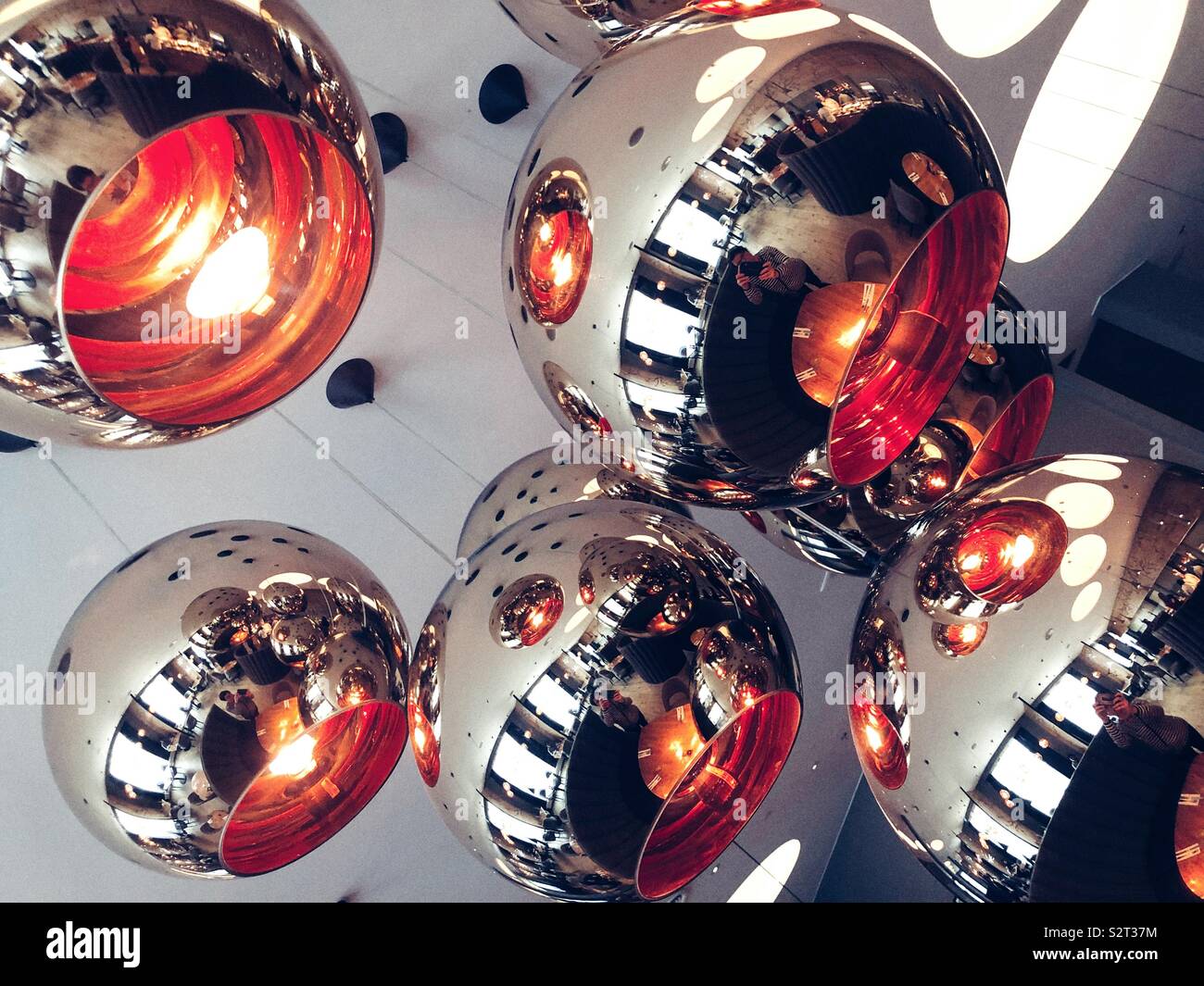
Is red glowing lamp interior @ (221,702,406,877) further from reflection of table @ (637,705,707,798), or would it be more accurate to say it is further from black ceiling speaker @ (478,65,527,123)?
black ceiling speaker @ (478,65,527,123)

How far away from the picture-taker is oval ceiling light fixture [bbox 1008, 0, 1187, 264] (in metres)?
1.71

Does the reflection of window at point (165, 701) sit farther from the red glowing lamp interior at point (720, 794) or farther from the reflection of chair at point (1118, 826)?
the reflection of chair at point (1118, 826)

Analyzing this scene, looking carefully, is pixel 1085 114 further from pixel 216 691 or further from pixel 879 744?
pixel 216 691

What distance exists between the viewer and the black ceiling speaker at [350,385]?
1.50 metres

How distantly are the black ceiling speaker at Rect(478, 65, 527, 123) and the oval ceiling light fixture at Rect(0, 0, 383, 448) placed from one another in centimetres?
76

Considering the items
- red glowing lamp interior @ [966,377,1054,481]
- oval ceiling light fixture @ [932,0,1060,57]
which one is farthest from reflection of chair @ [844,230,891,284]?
oval ceiling light fixture @ [932,0,1060,57]

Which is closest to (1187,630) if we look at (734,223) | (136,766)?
(734,223)

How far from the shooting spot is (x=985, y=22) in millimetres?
1708

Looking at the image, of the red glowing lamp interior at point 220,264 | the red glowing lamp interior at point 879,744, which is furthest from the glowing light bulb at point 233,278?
the red glowing lamp interior at point 879,744

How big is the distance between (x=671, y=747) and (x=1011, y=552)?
35cm

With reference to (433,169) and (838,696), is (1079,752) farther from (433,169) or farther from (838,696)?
(433,169)

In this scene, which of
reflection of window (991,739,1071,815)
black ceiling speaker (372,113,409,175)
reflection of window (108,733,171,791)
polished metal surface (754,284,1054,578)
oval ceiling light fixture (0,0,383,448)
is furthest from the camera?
black ceiling speaker (372,113,409,175)

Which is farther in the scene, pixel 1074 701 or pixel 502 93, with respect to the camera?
pixel 502 93

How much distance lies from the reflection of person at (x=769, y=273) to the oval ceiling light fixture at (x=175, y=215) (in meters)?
0.27
